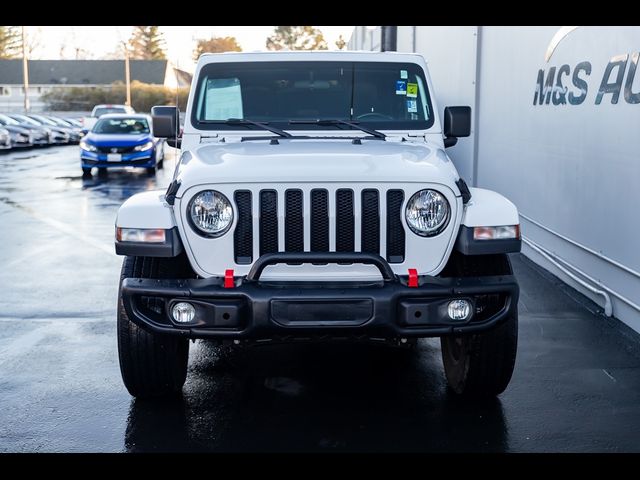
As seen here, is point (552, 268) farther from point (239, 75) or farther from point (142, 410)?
point (142, 410)

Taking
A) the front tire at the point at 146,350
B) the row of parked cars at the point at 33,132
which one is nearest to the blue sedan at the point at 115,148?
the row of parked cars at the point at 33,132

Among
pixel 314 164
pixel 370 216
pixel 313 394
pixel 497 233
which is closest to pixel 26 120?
pixel 313 394

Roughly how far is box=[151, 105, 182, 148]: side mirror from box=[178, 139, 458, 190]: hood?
0.76 metres

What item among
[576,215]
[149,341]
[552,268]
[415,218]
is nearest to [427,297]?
[415,218]

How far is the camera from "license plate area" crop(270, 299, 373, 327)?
4.06 m

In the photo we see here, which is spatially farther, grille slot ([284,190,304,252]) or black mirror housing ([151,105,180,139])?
black mirror housing ([151,105,180,139])

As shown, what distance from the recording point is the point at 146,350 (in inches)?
180

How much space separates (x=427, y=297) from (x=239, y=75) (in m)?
2.44

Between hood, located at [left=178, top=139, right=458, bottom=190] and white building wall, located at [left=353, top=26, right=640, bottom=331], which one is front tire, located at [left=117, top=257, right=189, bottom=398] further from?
white building wall, located at [left=353, top=26, right=640, bottom=331]

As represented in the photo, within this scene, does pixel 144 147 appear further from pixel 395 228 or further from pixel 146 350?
pixel 395 228

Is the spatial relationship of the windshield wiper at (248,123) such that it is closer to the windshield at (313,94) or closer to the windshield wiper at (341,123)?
the windshield at (313,94)

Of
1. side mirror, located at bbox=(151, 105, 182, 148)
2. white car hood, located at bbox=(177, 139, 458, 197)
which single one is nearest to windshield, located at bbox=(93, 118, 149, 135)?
side mirror, located at bbox=(151, 105, 182, 148)

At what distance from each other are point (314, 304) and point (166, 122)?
226 cm

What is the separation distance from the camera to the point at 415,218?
4.36 meters
